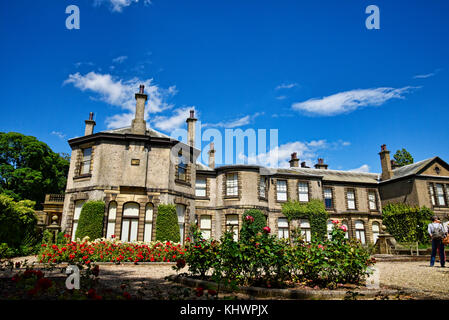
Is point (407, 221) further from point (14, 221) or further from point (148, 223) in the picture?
point (14, 221)

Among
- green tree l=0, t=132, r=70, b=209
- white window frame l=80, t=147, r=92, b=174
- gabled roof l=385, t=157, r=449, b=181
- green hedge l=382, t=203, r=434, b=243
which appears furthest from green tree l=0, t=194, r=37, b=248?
gabled roof l=385, t=157, r=449, b=181

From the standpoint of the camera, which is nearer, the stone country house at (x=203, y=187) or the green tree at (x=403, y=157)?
the stone country house at (x=203, y=187)

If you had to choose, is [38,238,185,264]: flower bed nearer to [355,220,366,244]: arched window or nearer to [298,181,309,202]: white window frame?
[298,181,309,202]: white window frame

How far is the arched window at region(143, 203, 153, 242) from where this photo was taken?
1752cm

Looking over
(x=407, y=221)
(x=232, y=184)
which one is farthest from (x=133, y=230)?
(x=407, y=221)

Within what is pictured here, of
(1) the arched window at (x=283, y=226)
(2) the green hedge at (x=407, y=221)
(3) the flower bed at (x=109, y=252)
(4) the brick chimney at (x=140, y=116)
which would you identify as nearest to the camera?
(3) the flower bed at (x=109, y=252)

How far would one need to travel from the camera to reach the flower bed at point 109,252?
1155 cm

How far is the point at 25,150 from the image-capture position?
32969mm

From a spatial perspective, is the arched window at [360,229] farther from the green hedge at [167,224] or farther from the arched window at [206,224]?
→ the green hedge at [167,224]

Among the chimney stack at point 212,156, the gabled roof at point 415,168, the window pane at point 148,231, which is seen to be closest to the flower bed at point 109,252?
the window pane at point 148,231

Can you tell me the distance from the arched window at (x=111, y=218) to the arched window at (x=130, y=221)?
58cm

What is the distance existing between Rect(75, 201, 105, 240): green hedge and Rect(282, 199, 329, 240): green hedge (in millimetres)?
14543
